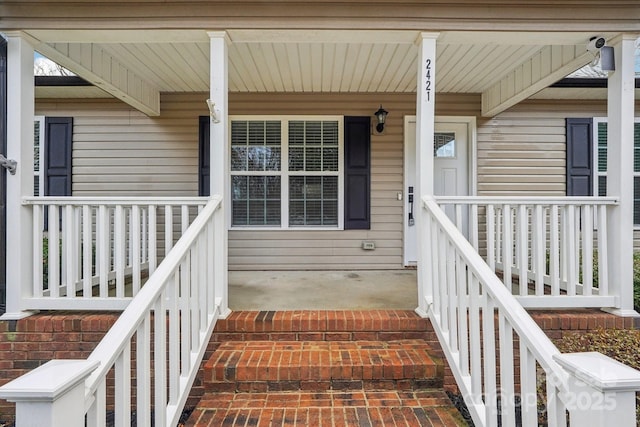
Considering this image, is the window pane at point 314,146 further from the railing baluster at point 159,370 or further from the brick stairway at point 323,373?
the railing baluster at point 159,370

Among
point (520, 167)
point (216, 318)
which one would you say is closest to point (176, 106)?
point (216, 318)

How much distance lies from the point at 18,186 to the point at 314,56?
267 centimetres

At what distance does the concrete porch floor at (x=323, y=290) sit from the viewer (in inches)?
117

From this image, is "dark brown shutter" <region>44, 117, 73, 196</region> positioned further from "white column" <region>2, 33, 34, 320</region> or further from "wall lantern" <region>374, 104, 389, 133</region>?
"wall lantern" <region>374, 104, 389, 133</region>

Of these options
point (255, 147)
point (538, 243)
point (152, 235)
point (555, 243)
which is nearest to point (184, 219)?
point (152, 235)

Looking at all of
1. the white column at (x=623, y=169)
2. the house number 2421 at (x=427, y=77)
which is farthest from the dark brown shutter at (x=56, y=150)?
the white column at (x=623, y=169)

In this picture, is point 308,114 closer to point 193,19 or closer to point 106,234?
point 193,19

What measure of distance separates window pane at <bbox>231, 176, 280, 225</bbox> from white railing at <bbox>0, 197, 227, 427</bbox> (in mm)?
1939

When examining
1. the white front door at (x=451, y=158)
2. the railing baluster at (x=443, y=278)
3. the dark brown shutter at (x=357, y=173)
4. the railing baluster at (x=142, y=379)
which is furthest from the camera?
the white front door at (x=451, y=158)

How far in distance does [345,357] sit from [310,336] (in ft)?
1.15

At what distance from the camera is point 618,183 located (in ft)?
8.97

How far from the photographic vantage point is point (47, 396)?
37.2 inches

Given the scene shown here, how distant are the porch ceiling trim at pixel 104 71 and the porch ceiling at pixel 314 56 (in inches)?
0.9

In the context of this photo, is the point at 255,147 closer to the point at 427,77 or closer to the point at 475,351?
the point at 427,77
